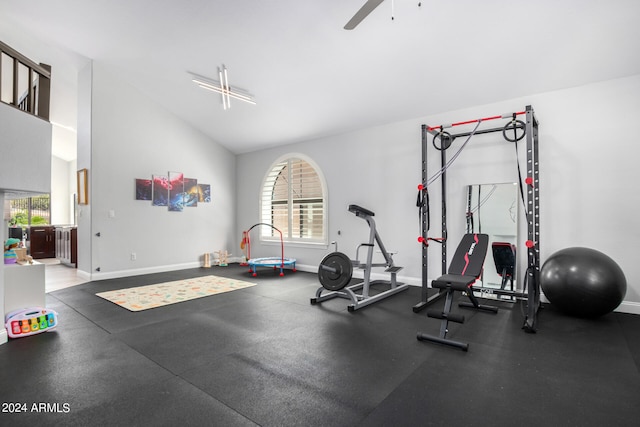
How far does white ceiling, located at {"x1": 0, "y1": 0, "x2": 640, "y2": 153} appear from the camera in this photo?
11.0ft

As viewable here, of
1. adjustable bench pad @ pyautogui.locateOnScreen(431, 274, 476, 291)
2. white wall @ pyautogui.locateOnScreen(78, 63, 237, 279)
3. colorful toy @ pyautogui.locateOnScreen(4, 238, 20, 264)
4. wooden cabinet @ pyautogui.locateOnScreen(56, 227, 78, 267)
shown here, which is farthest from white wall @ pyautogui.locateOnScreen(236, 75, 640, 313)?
wooden cabinet @ pyautogui.locateOnScreen(56, 227, 78, 267)

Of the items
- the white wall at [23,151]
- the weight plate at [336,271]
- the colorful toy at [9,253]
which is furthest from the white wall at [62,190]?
the weight plate at [336,271]

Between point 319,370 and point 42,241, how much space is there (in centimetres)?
994

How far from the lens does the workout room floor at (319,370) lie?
1879 mm

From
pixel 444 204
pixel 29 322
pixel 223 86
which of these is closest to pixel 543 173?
pixel 444 204

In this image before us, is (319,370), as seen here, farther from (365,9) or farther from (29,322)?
(29,322)

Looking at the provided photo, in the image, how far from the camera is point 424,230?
412cm

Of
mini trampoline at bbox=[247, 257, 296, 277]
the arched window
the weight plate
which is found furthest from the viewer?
the arched window

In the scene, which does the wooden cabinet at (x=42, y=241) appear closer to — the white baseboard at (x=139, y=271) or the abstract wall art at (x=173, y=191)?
the white baseboard at (x=139, y=271)

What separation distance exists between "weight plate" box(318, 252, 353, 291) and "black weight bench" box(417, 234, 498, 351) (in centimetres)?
115

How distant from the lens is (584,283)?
338 centimetres

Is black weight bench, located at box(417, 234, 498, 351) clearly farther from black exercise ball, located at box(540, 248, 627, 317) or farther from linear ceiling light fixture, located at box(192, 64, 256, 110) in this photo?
linear ceiling light fixture, located at box(192, 64, 256, 110)

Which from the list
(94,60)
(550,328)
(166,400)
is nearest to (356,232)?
(550,328)

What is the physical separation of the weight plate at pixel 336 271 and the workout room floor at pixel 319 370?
35 centimetres
